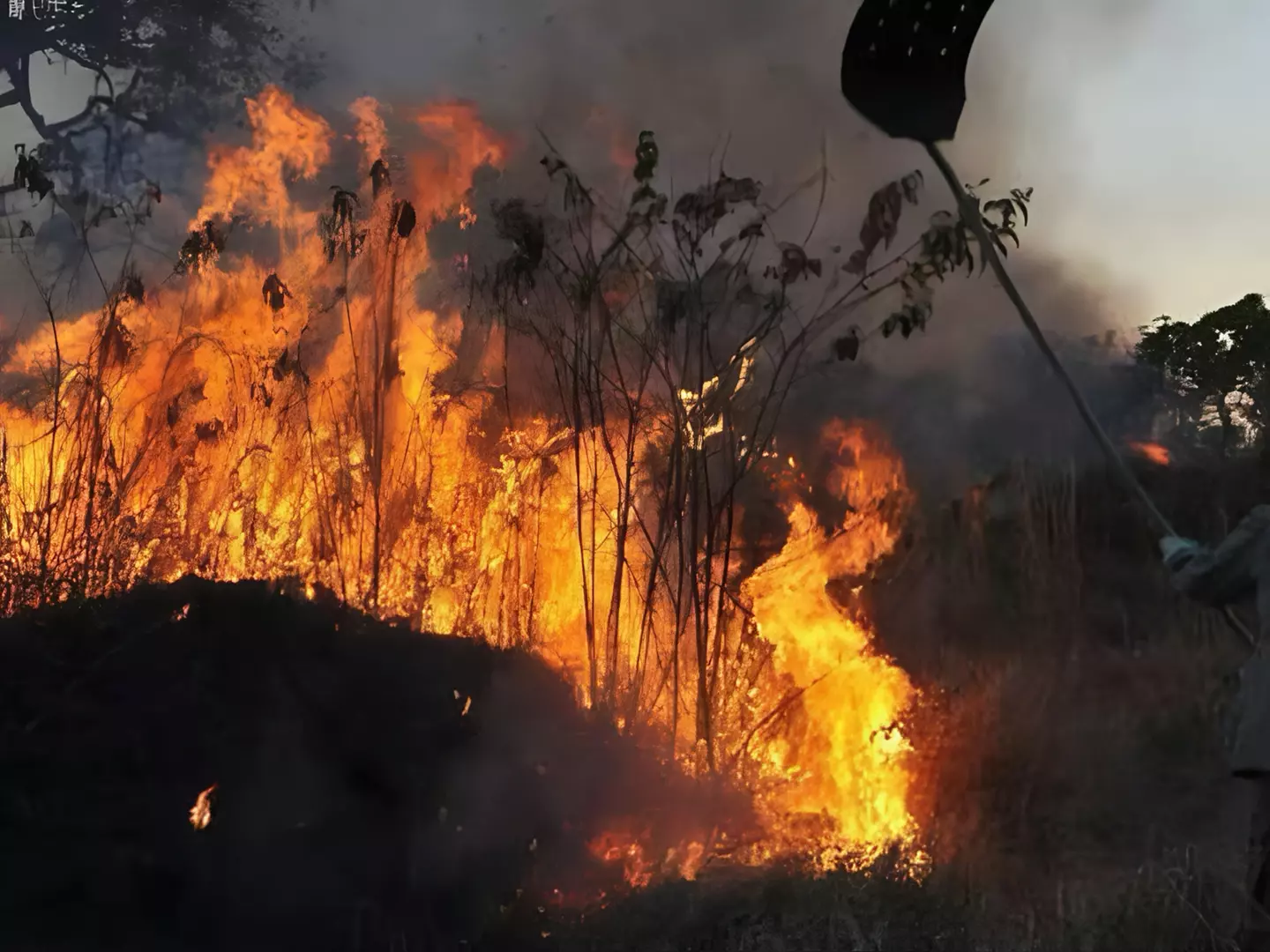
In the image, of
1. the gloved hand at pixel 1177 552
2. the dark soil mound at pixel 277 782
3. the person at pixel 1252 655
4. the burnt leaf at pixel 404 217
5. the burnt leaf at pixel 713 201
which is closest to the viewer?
the person at pixel 1252 655

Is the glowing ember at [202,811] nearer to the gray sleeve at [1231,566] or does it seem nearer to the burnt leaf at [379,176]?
the gray sleeve at [1231,566]

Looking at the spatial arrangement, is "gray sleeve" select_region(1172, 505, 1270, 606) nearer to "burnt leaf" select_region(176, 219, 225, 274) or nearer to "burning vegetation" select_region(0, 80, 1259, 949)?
"burning vegetation" select_region(0, 80, 1259, 949)

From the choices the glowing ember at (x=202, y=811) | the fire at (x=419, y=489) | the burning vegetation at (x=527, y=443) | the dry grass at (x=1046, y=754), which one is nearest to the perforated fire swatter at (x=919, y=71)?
the dry grass at (x=1046, y=754)

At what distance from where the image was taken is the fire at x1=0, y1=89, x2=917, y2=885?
5.15 m

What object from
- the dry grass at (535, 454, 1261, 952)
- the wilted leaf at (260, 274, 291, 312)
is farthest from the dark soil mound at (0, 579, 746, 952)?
the wilted leaf at (260, 274, 291, 312)

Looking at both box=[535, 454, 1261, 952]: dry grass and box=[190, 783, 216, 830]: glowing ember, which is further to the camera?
box=[190, 783, 216, 830]: glowing ember

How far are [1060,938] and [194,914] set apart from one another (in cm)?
323

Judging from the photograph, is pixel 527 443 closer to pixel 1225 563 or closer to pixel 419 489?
pixel 419 489

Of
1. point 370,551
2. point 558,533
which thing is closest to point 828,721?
point 558,533

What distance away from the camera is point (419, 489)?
670 centimetres

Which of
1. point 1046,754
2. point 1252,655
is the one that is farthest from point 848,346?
point 1252,655

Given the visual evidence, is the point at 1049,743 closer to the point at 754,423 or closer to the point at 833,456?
the point at 833,456

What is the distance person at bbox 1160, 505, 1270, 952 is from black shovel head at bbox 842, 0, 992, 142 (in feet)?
4.95

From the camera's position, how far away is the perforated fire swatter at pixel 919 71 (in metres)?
2.98
